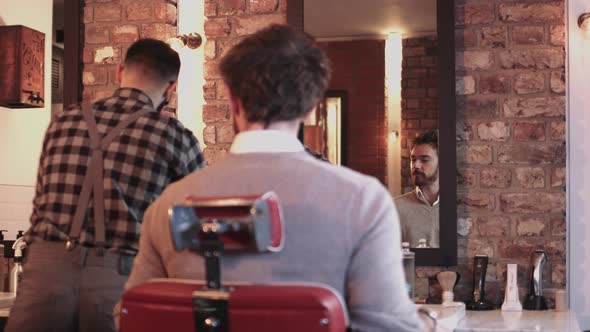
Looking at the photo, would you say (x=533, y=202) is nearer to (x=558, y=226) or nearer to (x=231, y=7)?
(x=558, y=226)

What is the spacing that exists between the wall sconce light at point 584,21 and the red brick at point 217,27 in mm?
1546

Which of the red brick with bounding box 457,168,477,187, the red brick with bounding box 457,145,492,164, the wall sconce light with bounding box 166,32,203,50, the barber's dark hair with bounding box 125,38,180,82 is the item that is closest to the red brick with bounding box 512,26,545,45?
the red brick with bounding box 457,145,492,164

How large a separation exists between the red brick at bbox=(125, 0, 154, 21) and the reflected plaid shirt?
64.9 inches

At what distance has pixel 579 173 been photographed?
355 cm

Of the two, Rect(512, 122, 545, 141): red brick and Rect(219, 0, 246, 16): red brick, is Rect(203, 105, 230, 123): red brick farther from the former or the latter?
Rect(512, 122, 545, 141): red brick

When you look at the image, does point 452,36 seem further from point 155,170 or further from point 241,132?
point 241,132

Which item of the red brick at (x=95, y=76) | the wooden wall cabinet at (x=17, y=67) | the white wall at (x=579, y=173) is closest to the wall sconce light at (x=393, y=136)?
the white wall at (x=579, y=173)

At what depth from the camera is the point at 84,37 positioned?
4.05m

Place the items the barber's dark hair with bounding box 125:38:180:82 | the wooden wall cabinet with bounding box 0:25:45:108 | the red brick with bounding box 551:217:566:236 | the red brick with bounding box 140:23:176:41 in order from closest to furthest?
the barber's dark hair with bounding box 125:38:180:82
the red brick with bounding box 551:217:566:236
the red brick with bounding box 140:23:176:41
the wooden wall cabinet with bounding box 0:25:45:108

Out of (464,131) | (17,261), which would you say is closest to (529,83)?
(464,131)

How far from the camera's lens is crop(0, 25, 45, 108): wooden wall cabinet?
4078 mm

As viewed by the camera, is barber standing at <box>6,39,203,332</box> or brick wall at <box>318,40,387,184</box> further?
brick wall at <box>318,40,387,184</box>

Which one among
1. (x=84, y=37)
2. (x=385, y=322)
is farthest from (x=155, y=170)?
(x=84, y=37)

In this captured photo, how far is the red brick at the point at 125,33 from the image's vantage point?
13.1ft
